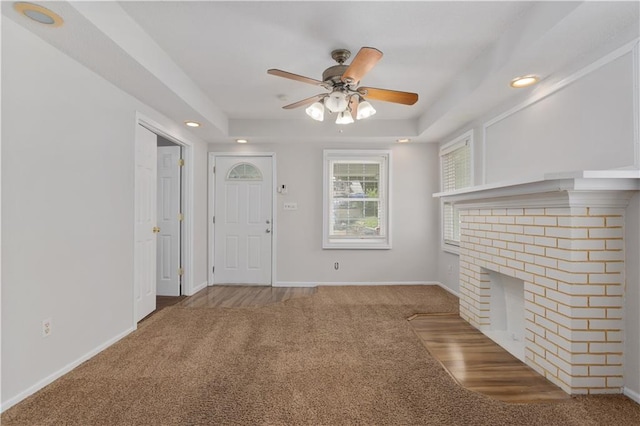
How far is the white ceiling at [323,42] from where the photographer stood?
1946 millimetres

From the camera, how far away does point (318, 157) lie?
496cm

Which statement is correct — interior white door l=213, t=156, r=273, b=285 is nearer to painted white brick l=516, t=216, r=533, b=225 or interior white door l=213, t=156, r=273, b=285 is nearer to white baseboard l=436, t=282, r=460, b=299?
white baseboard l=436, t=282, r=460, b=299

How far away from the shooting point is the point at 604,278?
1.93 meters

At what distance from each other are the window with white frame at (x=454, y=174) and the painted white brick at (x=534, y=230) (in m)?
1.62

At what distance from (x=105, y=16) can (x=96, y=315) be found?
7.13 feet

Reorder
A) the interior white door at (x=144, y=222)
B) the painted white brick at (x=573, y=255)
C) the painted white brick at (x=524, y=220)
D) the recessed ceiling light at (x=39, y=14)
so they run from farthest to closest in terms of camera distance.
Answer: the interior white door at (x=144, y=222) → the painted white brick at (x=524, y=220) → the painted white brick at (x=573, y=255) → the recessed ceiling light at (x=39, y=14)

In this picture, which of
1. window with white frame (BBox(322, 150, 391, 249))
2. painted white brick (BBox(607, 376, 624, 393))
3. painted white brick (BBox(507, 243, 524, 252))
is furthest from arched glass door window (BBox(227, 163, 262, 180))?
painted white brick (BBox(607, 376, 624, 393))

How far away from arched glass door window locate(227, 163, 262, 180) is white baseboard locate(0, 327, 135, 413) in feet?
8.98

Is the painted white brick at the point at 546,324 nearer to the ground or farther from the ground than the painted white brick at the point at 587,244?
nearer to the ground

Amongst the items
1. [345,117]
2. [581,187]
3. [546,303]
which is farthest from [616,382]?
[345,117]

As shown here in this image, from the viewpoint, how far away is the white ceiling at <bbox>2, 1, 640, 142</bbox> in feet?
6.39

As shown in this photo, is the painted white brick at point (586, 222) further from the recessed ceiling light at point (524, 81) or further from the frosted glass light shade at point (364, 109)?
the frosted glass light shade at point (364, 109)

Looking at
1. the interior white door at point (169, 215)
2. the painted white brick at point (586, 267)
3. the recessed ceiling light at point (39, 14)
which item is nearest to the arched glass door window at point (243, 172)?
the interior white door at point (169, 215)

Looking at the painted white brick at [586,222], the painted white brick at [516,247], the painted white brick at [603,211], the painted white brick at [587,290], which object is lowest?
the painted white brick at [587,290]
